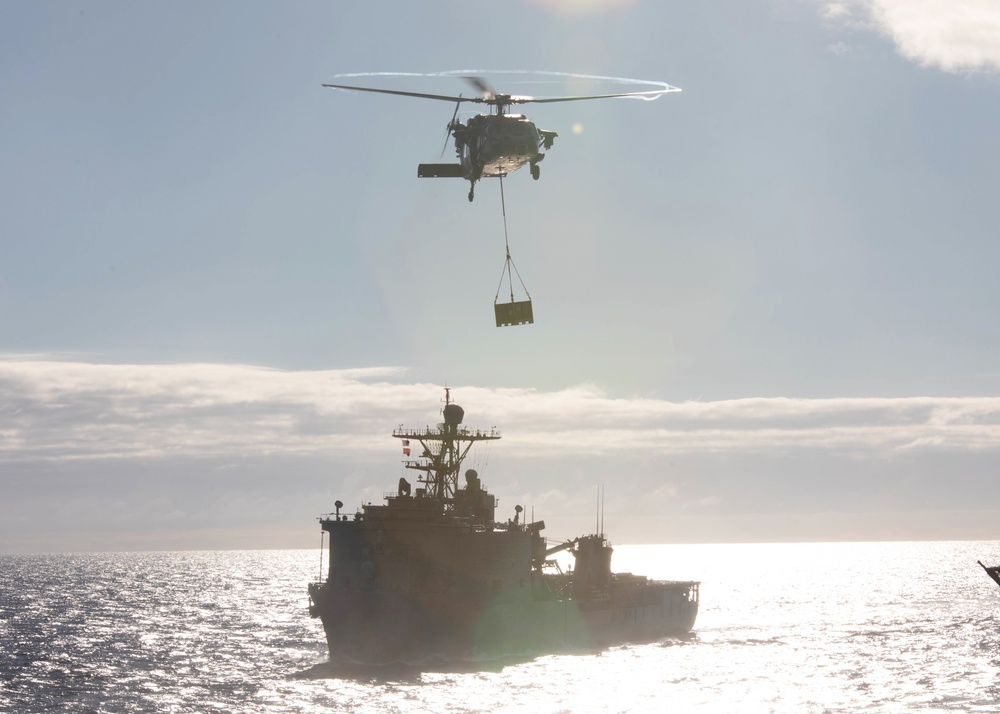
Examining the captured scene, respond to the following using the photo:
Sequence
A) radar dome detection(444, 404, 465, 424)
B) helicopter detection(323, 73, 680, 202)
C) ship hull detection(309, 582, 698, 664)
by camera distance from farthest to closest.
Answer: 1. radar dome detection(444, 404, 465, 424)
2. ship hull detection(309, 582, 698, 664)
3. helicopter detection(323, 73, 680, 202)

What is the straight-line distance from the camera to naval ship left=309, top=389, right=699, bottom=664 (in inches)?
2080

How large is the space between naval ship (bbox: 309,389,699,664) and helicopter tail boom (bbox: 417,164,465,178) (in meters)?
22.6

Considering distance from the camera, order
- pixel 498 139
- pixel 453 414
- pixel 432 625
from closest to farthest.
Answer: pixel 498 139 < pixel 432 625 < pixel 453 414

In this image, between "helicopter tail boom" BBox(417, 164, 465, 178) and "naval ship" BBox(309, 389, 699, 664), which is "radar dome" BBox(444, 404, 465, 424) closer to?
"naval ship" BBox(309, 389, 699, 664)

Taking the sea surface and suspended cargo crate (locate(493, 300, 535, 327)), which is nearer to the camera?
suspended cargo crate (locate(493, 300, 535, 327))

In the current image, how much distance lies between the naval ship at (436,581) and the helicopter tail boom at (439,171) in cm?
2255

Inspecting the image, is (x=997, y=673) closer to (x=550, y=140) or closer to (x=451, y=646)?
(x=451, y=646)

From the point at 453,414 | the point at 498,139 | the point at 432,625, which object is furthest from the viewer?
the point at 453,414

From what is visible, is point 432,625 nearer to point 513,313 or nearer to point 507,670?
point 507,670

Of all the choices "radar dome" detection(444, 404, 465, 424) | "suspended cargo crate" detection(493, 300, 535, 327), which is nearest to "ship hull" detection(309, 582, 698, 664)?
"radar dome" detection(444, 404, 465, 424)

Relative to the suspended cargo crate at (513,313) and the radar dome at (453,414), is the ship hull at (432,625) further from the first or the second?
the suspended cargo crate at (513,313)

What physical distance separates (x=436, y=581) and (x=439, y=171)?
79.1 feet

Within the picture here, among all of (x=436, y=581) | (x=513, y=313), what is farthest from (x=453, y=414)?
(x=513, y=313)

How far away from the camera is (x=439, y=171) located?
3697 centimetres
